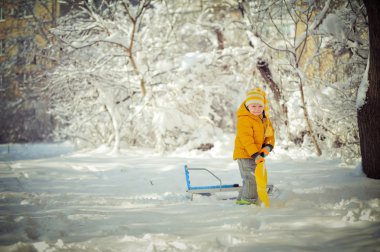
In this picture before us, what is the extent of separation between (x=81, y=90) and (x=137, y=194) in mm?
8450

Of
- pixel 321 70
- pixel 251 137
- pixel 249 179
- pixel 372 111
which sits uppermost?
pixel 321 70

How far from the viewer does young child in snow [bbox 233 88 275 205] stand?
3590mm

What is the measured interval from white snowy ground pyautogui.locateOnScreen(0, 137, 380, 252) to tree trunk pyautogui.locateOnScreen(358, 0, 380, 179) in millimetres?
275

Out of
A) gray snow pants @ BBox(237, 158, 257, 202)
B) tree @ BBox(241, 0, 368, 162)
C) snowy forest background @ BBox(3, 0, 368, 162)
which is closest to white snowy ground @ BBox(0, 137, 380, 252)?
gray snow pants @ BBox(237, 158, 257, 202)

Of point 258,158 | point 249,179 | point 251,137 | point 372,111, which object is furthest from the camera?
point 372,111

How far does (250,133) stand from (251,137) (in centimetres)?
5

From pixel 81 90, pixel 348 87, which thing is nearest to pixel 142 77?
pixel 81 90

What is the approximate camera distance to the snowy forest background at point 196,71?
6.99 m

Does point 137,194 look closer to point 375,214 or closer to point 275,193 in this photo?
point 275,193

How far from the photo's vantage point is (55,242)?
2.45m

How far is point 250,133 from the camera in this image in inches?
140

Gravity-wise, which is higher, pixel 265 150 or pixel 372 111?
pixel 372 111

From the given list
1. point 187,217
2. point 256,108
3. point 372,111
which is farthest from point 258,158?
point 372,111

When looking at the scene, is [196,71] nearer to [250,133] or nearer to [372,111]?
[372,111]
